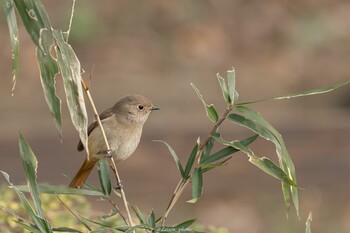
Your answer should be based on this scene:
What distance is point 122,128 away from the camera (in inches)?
166

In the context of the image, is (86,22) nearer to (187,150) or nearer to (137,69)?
(137,69)

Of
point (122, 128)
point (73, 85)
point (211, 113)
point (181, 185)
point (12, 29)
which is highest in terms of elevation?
point (12, 29)

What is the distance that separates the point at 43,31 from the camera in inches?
107

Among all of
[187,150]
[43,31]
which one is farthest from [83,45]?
[43,31]

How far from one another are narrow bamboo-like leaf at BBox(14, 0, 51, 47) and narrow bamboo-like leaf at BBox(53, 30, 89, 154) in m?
0.04

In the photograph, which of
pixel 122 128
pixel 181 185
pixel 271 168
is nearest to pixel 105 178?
pixel 181 185

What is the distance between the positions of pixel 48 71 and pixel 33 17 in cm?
14

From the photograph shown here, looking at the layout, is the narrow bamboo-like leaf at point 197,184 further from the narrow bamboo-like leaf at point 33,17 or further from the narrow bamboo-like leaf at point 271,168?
the narrow bamboo-like leaf at point 33,17

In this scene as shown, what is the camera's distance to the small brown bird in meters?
3.96

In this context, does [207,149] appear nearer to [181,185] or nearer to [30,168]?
[181,185]

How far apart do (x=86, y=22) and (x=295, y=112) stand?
3129 millimetres

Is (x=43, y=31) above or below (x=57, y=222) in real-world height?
above

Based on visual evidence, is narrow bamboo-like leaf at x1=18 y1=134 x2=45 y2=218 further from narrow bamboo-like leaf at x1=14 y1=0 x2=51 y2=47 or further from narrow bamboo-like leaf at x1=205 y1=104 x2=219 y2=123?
narrow bamboo-like leaf at x1=205 y1=104 x2=219 y2=123

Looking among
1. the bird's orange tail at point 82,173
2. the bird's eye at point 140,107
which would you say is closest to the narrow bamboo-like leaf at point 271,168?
the bird's orange tail at point 82,173
